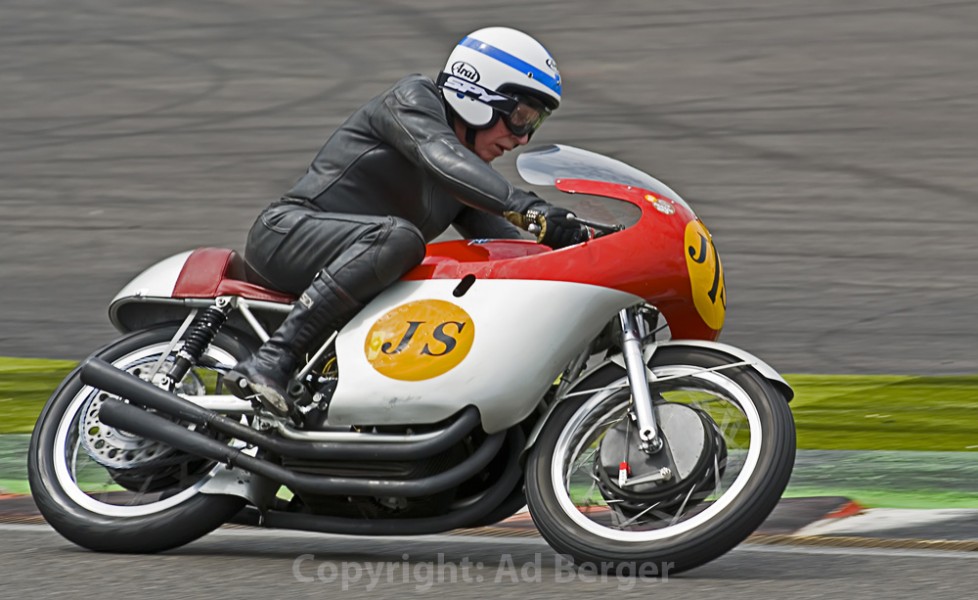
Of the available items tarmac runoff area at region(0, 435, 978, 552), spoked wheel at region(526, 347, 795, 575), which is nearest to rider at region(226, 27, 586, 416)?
spoked wheel at region(526, 347, 795, 575)

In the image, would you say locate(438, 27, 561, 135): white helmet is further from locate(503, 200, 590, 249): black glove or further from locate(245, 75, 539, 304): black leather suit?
locate(503, 200, 590, 249): black glove

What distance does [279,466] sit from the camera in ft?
18.9

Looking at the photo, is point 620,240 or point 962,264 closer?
point 620,240

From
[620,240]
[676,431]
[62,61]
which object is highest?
[620,240]

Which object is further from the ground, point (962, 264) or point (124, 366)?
point (124, 366)

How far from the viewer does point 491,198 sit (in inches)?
218

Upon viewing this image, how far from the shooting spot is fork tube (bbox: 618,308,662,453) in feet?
17.6

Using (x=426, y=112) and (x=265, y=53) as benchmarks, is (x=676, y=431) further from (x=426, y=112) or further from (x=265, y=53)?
(x=265, y=53)

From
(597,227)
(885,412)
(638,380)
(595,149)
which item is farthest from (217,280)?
(595,149)

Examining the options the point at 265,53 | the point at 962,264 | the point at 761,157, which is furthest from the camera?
the point at 265,53

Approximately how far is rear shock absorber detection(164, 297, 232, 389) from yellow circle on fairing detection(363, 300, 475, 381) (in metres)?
0.62

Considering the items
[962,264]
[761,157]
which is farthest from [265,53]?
[962,264]

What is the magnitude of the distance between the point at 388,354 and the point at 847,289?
682 centimetres

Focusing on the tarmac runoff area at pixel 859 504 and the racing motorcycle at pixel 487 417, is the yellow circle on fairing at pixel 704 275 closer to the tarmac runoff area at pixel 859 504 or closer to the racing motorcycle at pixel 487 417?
the racing motorcycle at pixel 487 417
